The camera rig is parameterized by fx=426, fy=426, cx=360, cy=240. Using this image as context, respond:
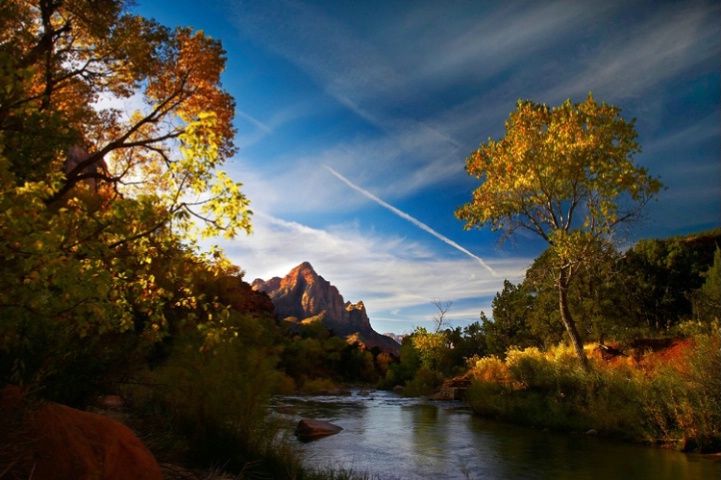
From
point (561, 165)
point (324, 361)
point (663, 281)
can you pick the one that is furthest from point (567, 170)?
point (324, 361)

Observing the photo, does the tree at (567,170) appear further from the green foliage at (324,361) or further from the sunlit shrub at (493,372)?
the green foliage at (324,361)

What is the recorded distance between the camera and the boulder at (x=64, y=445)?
137 inches

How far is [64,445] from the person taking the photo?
157 inches

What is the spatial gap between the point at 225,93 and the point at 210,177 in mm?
11462

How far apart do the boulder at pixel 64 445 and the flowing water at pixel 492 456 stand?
5595 mm

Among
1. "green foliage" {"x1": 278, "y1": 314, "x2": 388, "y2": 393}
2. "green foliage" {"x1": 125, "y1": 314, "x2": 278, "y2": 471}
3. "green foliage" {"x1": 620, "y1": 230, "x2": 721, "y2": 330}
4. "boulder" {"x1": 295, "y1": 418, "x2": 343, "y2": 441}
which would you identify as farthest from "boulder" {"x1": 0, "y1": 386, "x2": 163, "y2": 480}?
"green foliage" {"x1": 278, "y1": 314, "x2": 388, "y2": 393}

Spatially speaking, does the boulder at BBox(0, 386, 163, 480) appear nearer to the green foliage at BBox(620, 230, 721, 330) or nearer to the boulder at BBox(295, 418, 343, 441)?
the boulder at BBox(295, 418, 343, 441)

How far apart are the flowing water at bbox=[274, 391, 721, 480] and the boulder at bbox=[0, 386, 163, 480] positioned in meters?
5.59

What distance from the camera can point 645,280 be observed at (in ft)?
116

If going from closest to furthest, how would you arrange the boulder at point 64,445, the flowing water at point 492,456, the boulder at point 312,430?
1. the boulder at point 64,445
2. the flowing water at point 492,456
3. the boulder at point 312,430

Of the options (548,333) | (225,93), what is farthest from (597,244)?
(548,333)

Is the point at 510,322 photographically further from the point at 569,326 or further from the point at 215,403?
the point at 215,403

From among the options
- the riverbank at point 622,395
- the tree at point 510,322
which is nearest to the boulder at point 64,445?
the riverbank at point 622,395

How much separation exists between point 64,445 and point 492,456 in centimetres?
1159
